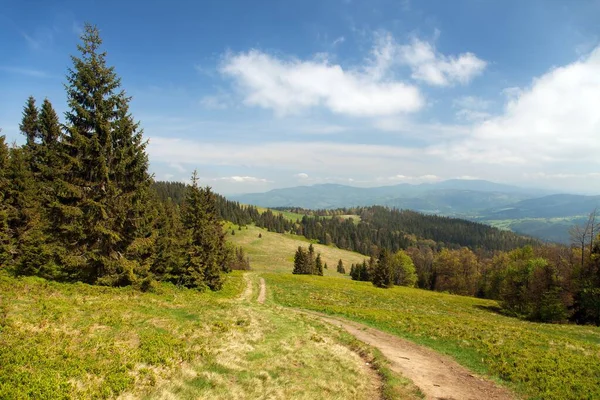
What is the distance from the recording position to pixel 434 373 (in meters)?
13.5

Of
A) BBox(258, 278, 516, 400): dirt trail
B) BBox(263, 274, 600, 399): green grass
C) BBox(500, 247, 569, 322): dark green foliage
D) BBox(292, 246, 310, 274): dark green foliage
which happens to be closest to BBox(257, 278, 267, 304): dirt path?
BBox(263, 274, 600, 399): green grass

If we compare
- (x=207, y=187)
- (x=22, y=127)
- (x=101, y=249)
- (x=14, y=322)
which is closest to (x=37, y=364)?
(x=14, y=322)

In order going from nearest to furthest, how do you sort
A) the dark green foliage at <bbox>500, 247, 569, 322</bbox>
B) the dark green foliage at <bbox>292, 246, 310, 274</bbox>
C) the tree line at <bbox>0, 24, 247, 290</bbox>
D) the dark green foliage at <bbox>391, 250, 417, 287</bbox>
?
1. the tree line at <bbox>0, 24, 247, 290</bbox>
2. the dark green foliage at <bbox>500, 247, 569, 322</bbox>
3. the dark green foliage at <bbox>292, 246, 310, 274</bbox>
4. the dark green foliage at <bbox>391, 250, 417, 287</bbox>

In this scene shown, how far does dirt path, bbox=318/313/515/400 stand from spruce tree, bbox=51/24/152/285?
18.6m

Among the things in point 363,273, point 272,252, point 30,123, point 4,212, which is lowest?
point 363,273

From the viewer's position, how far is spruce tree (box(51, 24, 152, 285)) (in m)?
20.1

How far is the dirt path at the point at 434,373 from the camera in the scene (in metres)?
11.5

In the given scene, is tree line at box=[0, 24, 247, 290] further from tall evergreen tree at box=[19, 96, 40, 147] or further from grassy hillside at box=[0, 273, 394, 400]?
tall evergreen tree at box=[19, 96, 40, 147]

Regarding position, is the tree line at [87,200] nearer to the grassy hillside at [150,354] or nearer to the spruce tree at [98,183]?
the spruce tree at [98,183]

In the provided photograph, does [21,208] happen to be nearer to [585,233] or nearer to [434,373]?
[434,373]

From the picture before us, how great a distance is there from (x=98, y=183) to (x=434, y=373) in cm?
2366

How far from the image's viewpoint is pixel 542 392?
37.7 feet

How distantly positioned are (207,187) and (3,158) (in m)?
18.1

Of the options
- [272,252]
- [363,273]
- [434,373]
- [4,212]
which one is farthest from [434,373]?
[272,252]
